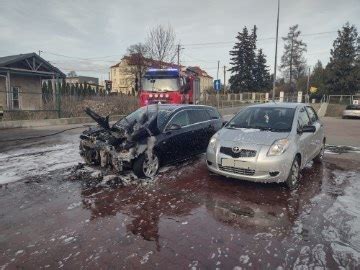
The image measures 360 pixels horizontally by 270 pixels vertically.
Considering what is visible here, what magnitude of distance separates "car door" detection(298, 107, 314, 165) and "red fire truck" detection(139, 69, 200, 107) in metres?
9.27

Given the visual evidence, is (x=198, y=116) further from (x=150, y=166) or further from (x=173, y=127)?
(x=150, y=166)

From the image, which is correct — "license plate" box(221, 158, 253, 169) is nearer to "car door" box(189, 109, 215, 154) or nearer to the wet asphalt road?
the wet asphalt road

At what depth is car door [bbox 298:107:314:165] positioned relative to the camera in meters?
6.43

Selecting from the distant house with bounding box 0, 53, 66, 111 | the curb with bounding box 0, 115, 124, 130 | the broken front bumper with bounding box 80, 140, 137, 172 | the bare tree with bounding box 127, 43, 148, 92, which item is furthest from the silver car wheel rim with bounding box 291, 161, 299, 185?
the bare tree with bounding box 127, 43, 148, 92

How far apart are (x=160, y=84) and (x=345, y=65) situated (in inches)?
1711

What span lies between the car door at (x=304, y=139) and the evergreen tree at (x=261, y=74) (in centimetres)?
5633

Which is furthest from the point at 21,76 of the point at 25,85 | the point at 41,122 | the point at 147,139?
the point at 147,139

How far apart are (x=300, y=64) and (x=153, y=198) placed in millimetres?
70652

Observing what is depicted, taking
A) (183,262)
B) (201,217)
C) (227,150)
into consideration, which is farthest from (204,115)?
(183,262)

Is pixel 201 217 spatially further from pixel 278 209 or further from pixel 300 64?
pixel 300 64

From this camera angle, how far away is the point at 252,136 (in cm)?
616

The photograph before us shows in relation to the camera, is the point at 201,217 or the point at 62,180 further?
the point at 62,180

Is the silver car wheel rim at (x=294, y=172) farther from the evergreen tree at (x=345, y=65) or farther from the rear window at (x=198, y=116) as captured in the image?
the evergreen tree at (x=345, y=65)

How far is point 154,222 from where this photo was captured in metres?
4.53
